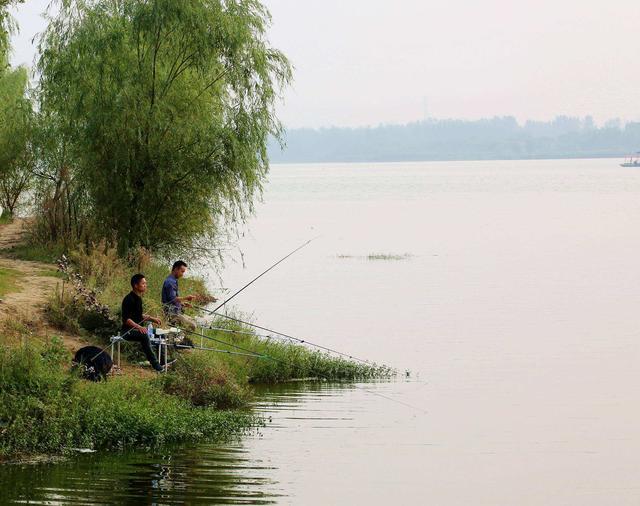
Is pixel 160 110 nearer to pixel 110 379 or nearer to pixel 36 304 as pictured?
pixel 36 304

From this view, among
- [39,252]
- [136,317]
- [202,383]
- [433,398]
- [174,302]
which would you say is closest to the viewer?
[136,317]

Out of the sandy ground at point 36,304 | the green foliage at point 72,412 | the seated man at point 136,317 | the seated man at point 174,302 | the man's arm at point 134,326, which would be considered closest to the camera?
the green foliage at point 72,412

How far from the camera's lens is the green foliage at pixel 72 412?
13891 millimetres

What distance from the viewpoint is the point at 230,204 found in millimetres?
26688

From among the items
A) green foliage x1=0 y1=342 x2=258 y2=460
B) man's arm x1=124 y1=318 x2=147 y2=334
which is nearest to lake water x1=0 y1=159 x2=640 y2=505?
green foliage x1=0 y1=342 x2=258 y2=460

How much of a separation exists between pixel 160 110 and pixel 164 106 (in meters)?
0.20

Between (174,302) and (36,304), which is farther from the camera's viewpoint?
(36,304)

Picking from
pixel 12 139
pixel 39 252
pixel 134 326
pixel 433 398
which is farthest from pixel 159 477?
pixel 12 139

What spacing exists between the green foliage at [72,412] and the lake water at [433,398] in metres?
0.39

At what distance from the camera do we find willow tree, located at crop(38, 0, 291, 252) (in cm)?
2553

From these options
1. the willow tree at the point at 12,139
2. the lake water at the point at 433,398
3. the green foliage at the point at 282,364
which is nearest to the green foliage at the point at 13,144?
the willow tree at the point at 12,139

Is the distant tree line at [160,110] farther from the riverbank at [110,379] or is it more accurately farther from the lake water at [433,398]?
the lake water at [433,398]

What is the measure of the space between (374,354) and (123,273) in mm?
5948

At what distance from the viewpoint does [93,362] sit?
52.0ft
